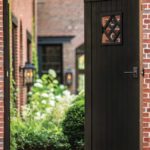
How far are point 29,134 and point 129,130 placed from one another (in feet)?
12.2

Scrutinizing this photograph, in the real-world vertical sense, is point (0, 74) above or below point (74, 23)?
below

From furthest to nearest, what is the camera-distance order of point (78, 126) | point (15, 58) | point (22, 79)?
point (22, 79)
point (15, 58)
point (78, 126)

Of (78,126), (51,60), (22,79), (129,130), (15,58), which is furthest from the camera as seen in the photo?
(51,60)

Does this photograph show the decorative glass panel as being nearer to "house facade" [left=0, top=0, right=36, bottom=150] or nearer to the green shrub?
"house facade" [left=0, top=0, right=36, bottom=150]

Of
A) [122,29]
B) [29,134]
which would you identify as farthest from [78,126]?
[122,29]

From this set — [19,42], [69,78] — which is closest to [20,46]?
[19,42]

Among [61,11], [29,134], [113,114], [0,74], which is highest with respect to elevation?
[61,11]

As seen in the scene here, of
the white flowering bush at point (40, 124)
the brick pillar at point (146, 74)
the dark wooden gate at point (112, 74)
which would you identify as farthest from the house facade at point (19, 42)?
the brick pillar at point (146, 74)

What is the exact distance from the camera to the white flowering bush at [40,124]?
10125 millimetres

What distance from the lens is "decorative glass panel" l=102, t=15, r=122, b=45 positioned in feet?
23.8

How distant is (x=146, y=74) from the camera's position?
23.2 ft

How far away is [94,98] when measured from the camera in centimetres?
747

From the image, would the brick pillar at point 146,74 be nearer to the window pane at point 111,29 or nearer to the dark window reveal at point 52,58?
the window pane at point 111,29

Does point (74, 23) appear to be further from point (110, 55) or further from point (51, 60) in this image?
point (110, 55)
